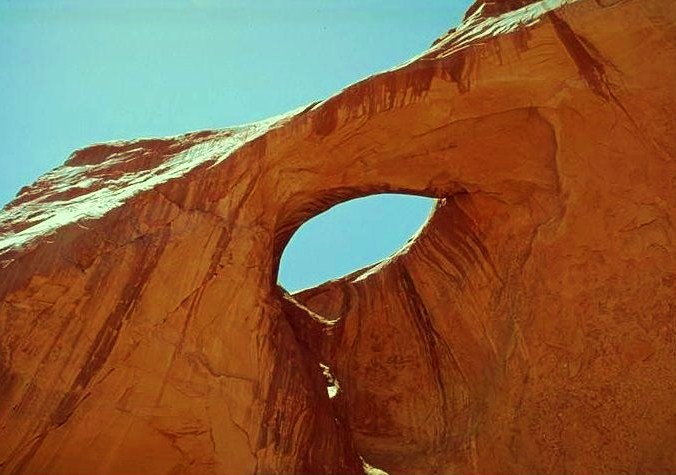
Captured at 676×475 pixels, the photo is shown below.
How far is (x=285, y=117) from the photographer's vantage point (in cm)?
850

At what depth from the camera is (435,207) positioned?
1028cm

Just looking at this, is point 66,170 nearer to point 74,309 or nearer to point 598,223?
point 74,309

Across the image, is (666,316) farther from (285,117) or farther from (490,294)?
(285,117)

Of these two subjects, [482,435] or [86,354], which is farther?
[482,435]

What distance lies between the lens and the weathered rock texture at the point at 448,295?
22.7ft

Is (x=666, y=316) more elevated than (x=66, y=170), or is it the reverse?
(x=66, y=170)

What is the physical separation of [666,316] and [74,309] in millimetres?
6152

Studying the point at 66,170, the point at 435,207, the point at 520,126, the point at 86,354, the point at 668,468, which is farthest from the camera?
the point at 435,207

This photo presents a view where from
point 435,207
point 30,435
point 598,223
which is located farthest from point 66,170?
point 598,223

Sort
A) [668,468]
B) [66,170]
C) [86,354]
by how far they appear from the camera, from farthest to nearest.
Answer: [66,170], [86,354], [668,468]

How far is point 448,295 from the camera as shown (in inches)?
366

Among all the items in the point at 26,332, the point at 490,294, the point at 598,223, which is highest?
the point at 598,223

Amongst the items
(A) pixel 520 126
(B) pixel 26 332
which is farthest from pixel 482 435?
(B) pixel 26 332

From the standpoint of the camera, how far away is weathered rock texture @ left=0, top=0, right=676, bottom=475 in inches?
272
